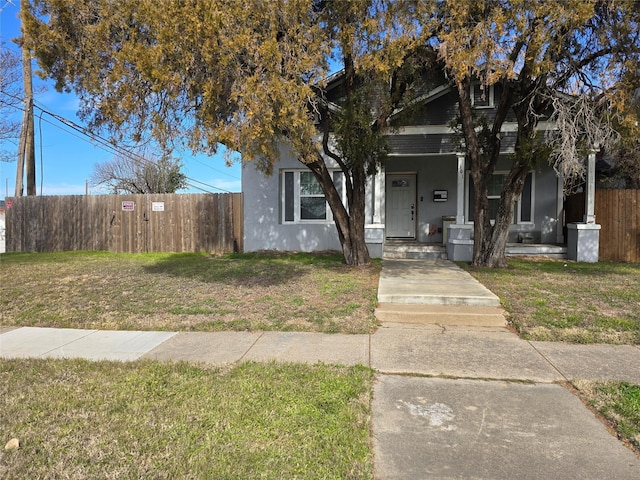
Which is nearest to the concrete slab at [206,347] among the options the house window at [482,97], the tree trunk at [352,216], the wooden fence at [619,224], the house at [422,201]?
the tree trunk at [352,216]

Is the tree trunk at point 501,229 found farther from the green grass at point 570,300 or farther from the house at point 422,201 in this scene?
the house at point 422,201

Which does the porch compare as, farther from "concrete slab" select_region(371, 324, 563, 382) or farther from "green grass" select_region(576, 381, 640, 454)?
"green grass" select_region(576, 381, 640, 454)

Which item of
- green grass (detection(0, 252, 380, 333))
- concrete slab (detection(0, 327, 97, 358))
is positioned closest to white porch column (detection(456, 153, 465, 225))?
green grass (detection(0, 252, 380, 333))

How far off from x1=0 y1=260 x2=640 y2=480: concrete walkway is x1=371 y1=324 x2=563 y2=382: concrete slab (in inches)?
0.5

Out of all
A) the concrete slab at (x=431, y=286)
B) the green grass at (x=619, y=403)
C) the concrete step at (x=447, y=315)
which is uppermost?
the concrete slab at (x=431, y=286)

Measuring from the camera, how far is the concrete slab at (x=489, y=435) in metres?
2.60

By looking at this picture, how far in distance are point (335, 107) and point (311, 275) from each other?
3.83 meters

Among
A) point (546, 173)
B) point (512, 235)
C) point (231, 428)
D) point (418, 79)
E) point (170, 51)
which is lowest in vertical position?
point (231, 428)

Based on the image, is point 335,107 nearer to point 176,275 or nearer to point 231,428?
point 176,275

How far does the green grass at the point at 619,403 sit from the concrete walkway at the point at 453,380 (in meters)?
0.11

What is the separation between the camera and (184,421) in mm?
3059

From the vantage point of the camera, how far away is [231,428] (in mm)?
2953

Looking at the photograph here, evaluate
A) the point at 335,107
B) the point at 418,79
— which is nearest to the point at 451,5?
the point at 418,79

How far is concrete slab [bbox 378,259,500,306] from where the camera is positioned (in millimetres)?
6543
